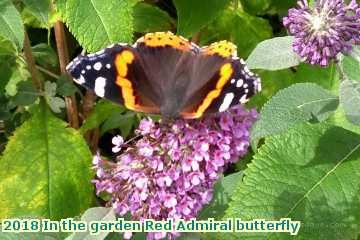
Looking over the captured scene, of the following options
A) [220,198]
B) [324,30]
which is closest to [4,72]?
[220,198]

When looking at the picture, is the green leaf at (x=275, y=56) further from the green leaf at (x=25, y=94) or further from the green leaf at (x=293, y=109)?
the green leaf at (x=25, y=94)

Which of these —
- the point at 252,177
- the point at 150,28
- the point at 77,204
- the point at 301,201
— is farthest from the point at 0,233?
the point at 150,28

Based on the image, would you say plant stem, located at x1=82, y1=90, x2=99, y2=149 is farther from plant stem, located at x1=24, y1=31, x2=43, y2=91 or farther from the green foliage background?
plant stem, located at x1=24, y1=31, x2=43, y2=91

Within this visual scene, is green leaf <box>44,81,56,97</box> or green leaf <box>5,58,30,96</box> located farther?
green leaf <box>5,58,30,96</box>

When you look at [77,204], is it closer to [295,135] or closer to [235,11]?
[295,135]

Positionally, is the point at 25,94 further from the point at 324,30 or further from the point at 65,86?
the point at 324,30

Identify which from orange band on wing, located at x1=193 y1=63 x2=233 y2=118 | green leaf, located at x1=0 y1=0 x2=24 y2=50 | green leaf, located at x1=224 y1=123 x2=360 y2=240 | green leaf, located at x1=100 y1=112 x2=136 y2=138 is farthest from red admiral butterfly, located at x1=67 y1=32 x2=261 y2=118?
green leaf, located at x1=100 y1=112 x2=136 y2=138

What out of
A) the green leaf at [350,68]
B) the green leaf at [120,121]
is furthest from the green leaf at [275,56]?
the green leaf at [120,121]

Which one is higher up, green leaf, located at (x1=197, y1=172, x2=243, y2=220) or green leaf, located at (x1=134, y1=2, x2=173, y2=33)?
green leaf, located at (x1=134, y1=2, x2=173, y2=33)
